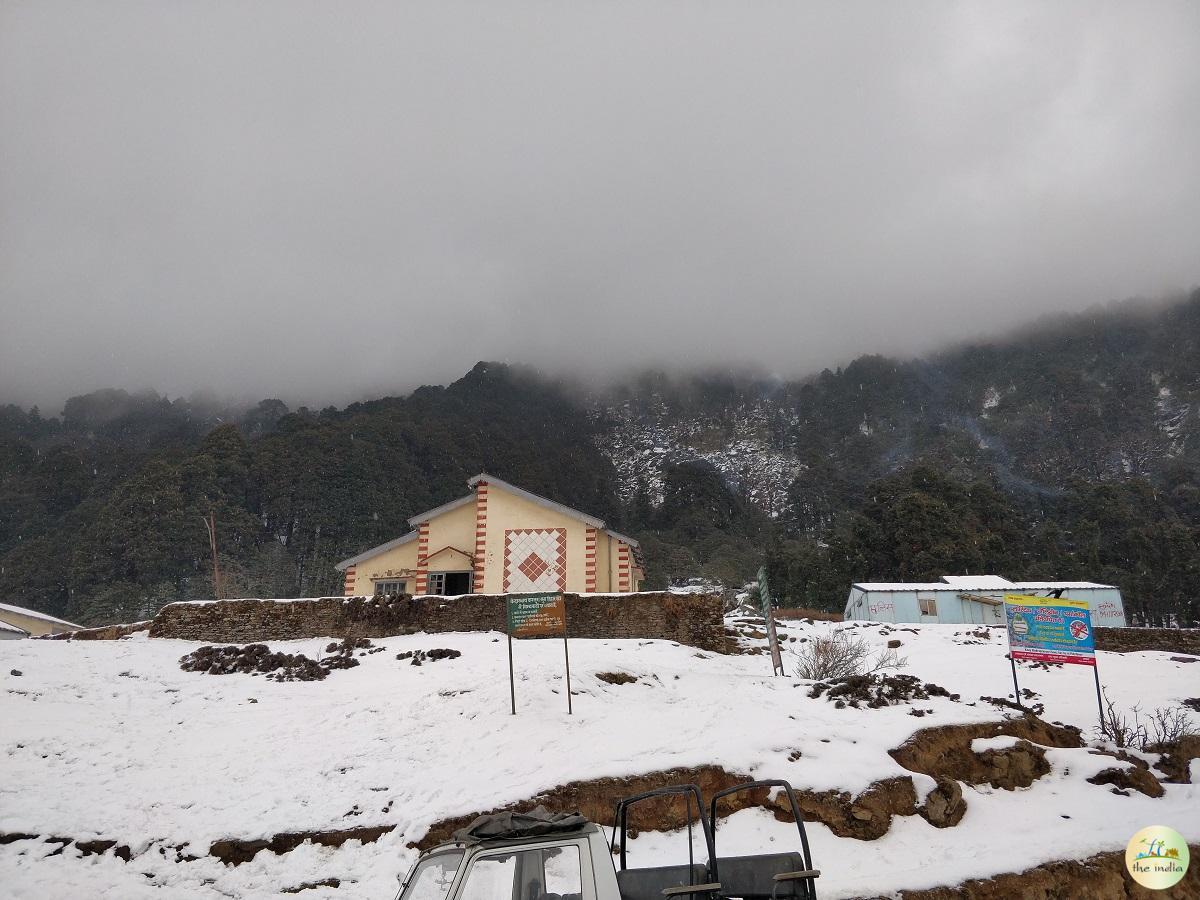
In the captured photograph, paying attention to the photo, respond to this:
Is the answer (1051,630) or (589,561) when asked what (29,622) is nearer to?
(589,561)

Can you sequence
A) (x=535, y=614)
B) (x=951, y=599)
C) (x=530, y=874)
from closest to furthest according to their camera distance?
(x=530, y=874)
(x=535, y=614)
(x=951, y=599)

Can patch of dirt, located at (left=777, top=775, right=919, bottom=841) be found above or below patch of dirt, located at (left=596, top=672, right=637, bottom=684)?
below

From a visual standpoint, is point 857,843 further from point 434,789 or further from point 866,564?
point 866,564

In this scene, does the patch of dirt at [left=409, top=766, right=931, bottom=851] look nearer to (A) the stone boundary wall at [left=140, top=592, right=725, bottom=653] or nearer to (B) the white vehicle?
(B) the white vehicle

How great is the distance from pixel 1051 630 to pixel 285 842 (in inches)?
671

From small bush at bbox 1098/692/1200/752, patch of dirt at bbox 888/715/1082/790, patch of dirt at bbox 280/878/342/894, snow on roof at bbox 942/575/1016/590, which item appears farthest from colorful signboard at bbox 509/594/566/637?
snow on roof at bbox 942/575/1016/590

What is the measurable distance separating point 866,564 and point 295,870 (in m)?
63.0

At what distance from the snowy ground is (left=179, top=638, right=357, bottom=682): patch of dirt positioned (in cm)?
57

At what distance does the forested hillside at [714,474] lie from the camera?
209 ft

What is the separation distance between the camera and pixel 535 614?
51.9 ft

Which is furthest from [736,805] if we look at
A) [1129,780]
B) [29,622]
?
[29,622]

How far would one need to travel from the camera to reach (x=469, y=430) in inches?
3994

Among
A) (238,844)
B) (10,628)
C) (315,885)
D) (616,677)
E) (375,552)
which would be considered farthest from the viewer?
(10,628)

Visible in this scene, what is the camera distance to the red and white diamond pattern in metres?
26.9
